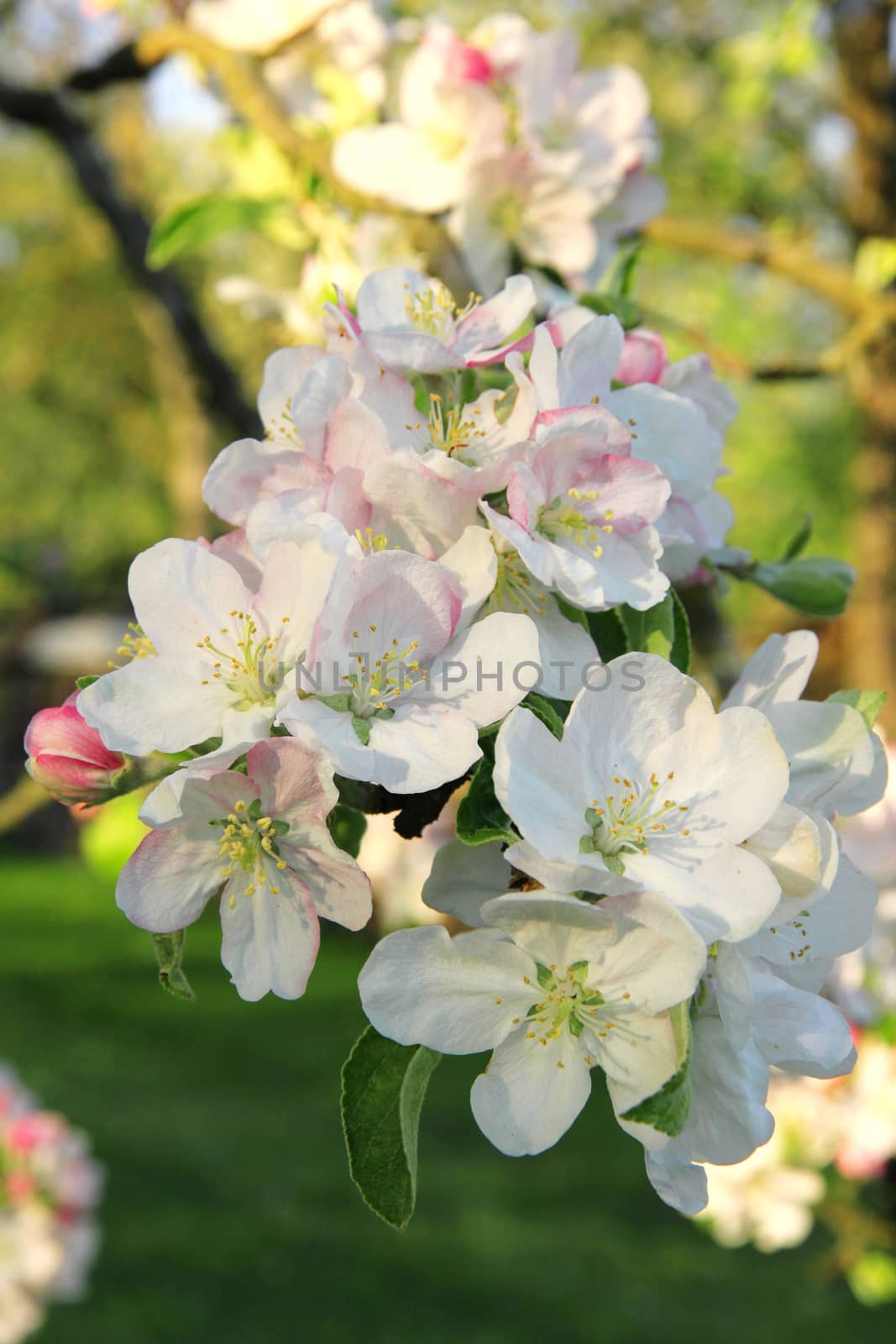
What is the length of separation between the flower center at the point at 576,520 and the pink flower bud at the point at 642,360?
0.17m

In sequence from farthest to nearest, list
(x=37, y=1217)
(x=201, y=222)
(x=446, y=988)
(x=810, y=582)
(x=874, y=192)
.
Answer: (x=874, y=192) < (x=37, y=1217) < (x=201, y=222) < (x=810, y=582) < (x=446, y=988)

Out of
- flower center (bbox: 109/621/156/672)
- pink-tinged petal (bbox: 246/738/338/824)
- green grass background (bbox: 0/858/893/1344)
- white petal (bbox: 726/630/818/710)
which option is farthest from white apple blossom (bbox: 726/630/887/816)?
green grass background (bbox: 0/858/893/1344)

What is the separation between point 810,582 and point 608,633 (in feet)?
1.01

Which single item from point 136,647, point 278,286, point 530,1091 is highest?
point 136,647

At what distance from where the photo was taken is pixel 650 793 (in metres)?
0.82

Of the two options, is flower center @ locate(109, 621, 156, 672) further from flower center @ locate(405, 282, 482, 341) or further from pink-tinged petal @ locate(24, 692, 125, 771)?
flower center @ locate(405, 282, 482, 341)

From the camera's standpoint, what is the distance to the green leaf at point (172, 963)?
79cm

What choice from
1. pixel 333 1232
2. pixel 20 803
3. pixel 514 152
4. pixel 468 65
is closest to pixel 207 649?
pixel 514 152

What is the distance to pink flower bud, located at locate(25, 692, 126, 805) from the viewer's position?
2.79 ft

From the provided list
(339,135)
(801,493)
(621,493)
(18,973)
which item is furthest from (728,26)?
(18,973)

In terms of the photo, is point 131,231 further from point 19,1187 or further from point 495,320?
point 19,1187

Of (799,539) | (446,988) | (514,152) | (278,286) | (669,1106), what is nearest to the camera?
(669,1106)

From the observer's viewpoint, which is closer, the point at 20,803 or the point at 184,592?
the point at 184,592

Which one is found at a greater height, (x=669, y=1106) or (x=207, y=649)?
(x=207, y=649)
